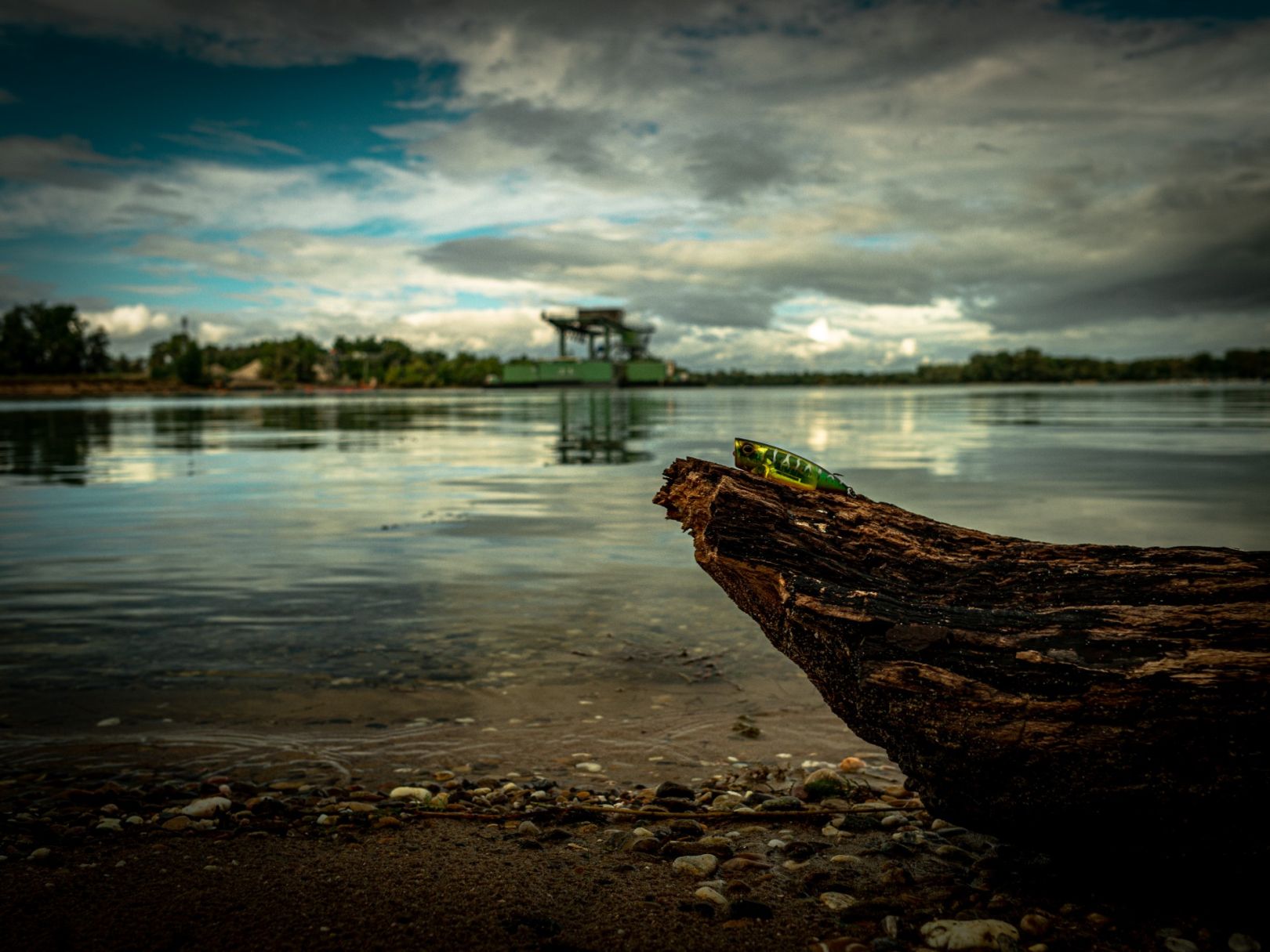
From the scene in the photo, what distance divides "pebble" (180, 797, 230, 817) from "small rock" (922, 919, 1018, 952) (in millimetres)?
4113

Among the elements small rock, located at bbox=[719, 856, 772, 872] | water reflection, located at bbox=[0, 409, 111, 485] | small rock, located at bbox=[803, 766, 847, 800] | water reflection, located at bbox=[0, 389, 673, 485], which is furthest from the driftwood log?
water reflection, located at bbox=[0, 409, 111, 485]

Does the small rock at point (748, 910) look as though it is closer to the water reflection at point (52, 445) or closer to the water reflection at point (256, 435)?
the water reflection at point (256, 435)

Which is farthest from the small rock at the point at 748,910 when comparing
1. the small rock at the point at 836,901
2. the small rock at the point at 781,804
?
the small rock at the point at 781,804

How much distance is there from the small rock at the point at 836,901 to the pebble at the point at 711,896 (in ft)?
1.58

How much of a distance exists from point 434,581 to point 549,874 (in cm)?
752

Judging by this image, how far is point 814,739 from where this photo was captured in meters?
6.45

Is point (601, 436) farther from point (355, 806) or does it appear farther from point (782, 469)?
point (355, 806)

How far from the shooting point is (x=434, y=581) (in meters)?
11.3

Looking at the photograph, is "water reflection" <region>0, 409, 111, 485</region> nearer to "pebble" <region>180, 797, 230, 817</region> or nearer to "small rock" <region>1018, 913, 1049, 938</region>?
"pebble" <region>180, 797, 230, 817</region>

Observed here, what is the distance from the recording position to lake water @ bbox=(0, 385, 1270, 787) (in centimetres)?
698

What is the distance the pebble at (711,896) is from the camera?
3895 mm

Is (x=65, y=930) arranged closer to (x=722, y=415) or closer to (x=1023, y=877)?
(x=1023, y=877)

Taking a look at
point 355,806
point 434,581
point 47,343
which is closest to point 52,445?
point 434,581

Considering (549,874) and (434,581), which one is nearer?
(549,874)
